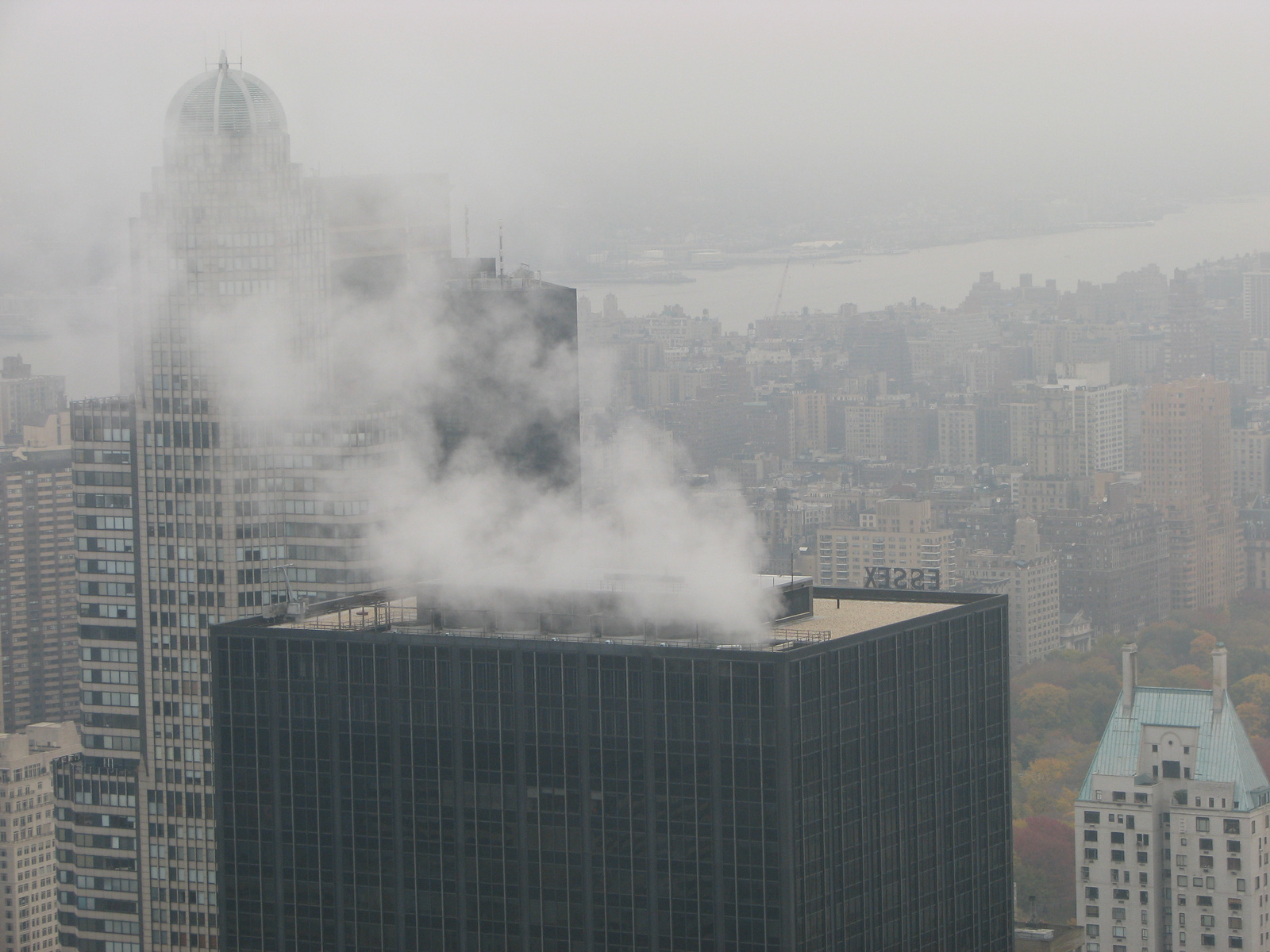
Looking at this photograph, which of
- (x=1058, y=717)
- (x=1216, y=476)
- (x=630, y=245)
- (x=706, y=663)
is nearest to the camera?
(x=706, y=663)

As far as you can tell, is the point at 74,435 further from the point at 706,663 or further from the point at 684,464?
the point at 684,464

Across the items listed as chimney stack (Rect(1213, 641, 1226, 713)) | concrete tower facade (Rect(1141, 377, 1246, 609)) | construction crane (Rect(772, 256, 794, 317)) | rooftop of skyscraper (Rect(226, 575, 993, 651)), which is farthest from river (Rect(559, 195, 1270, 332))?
rooftop of skyscraper (Rect(226, 575, 993, 651))

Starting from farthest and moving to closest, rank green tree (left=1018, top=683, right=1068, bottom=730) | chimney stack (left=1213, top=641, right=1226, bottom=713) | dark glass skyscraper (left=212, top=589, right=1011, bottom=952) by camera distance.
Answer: green tree (left=1018, top=683, right=1068, bottom=730), chimney stack (left=1213, top=641, right=1226, bottom=713), dark glass skyscraper (left=212, top=589, right=1011, bottom=952)

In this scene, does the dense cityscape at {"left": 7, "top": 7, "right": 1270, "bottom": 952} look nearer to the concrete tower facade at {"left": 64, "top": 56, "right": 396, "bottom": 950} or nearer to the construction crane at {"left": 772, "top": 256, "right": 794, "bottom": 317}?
the concrete tower facade at {"left": 64, "top": 56, "right": 396, "bottom": 950}

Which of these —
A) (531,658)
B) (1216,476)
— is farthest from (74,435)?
(1216,476)

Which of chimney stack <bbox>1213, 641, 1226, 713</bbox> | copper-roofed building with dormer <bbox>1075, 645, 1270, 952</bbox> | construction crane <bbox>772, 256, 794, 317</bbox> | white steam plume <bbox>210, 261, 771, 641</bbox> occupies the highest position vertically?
construction crane <bbox>772, 256, 794, 317</bbox>

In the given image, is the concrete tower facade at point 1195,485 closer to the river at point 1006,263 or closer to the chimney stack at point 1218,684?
the river at point 1006,263

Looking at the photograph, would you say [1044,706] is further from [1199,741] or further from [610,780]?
[610,780]
